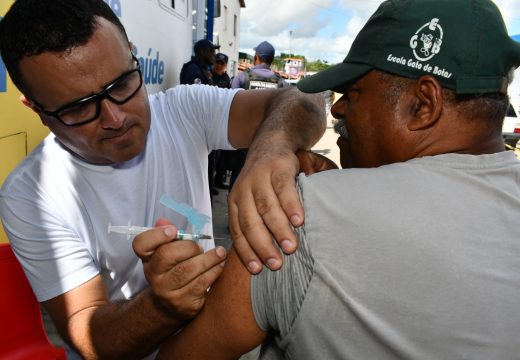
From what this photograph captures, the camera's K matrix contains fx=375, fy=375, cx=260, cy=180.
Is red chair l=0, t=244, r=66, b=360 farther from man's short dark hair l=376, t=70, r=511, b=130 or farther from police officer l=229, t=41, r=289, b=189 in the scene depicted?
police officer l=229, t=41, r=289, b=189

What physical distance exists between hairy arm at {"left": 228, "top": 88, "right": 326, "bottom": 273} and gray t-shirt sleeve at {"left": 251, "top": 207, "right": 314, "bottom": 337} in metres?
0.02

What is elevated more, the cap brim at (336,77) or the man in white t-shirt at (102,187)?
the cap brim at (336,77)

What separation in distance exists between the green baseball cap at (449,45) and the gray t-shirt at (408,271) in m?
0.25

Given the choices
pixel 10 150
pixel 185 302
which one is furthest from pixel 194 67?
pixel 185 302

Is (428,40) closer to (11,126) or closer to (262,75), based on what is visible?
(11,126)

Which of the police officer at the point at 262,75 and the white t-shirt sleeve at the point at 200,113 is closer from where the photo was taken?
the white t-shirt sleeve at the point at 200,113

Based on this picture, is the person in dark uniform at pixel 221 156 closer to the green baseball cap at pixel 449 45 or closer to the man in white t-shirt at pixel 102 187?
the man in white t-shirt at pixel 102 187

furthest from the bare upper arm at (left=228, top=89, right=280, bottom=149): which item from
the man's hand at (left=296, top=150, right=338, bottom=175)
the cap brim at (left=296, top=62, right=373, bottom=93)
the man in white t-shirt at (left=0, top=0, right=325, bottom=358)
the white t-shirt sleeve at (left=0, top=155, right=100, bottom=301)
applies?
the white t-shirt sleeve at (left=0, top=155, right=100, bottom=301)

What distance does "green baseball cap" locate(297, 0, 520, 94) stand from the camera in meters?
0.91

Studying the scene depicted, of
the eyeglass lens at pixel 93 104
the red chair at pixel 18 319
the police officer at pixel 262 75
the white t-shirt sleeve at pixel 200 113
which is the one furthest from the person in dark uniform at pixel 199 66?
the red chair at pixel 18 319

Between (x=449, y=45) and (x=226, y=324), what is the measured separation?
0.90 meters

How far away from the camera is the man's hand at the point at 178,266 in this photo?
1040mm

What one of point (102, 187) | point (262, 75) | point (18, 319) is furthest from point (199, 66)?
point (18, 319)

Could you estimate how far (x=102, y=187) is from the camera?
1579 mm
